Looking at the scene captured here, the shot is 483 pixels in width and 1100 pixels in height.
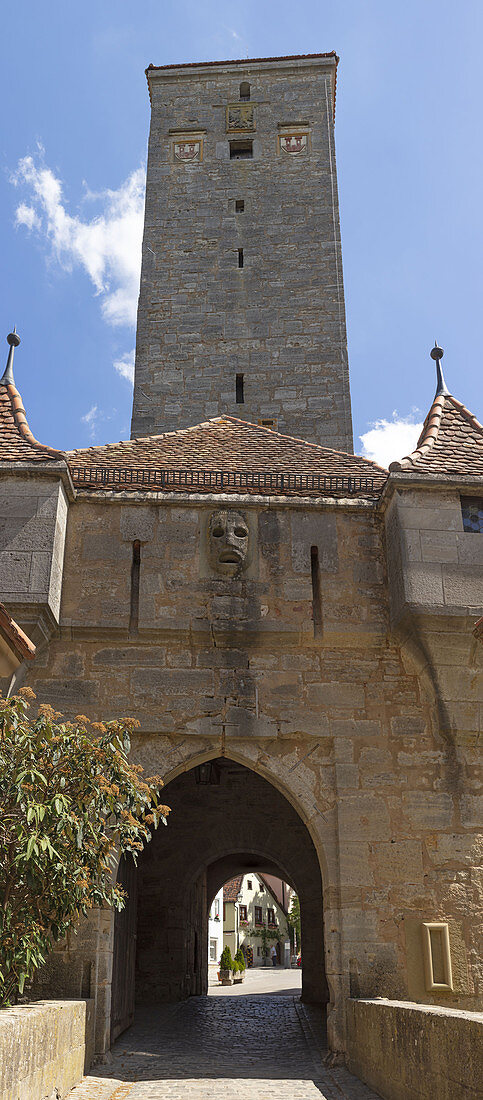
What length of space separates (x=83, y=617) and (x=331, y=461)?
121 inches

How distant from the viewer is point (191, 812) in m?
12.1

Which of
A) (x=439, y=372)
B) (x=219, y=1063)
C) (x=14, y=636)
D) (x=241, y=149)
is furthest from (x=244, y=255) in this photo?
(x=219, y=1063)

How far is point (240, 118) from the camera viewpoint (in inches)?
653

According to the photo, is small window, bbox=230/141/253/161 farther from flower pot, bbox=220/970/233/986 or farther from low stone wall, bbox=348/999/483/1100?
flower pot, bbox=220/970/233/986

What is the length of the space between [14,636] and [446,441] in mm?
4424

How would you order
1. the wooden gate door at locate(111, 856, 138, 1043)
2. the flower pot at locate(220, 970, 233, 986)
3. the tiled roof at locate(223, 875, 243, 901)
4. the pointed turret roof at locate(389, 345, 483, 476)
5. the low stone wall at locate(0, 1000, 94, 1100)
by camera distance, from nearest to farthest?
1. the low stone wall at locate(0, 1000, 94, 1100)
2. the wooden gate door at locate(111, 856, 138, 1043)
3. the pointed turret roof at locate(389, 345, 483, 476)
4. the flower pot at locate(220, 970, 233, 986)
5. the tiled roof at locate(223, 875, 243, 901)

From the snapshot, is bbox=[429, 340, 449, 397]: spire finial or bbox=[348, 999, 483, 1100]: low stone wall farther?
bbox=[429, 340, 449, 397]: spire finial

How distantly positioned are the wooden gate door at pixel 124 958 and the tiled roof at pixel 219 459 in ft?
10.8

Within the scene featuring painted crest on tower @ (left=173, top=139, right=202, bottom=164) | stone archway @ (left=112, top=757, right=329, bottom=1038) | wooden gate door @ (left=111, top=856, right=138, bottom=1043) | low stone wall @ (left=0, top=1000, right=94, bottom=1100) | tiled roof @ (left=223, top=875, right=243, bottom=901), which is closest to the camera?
low stone wall @ (left=0, top=1000, right=94, bottom=1100)

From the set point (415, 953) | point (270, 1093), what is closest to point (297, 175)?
point (415, 953)

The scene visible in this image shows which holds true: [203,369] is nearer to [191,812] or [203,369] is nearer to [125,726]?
[191,812]

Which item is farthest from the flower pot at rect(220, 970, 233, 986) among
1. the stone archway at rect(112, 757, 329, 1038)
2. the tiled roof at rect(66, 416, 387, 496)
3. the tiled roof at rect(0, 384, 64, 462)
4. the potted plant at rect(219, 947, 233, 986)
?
the tiled roof at rect(0, 384, 64, 462)

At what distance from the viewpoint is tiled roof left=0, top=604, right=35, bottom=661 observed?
18.4 ft

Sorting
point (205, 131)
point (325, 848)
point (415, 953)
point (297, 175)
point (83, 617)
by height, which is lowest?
point (415, 953)
